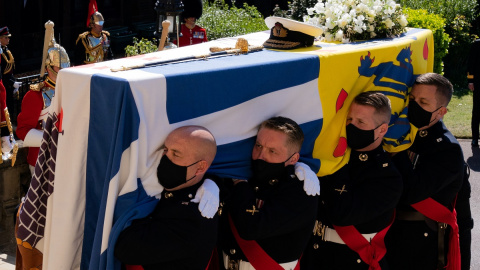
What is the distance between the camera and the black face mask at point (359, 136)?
13.7 ft

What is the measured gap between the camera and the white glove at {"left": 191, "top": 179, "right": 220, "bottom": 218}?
130 inches

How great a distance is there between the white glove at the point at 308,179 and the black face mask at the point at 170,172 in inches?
26.6

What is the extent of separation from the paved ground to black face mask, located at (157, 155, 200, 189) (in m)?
2.68

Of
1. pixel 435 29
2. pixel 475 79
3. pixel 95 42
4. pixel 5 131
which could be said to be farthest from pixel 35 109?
pixel 435 29

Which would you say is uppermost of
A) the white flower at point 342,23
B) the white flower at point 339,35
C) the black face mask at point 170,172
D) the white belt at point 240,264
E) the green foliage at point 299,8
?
the white flower at point 342,23

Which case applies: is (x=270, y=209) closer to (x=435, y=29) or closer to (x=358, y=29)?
(x=358, y=29)

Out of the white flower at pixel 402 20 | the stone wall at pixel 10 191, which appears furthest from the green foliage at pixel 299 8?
the white flower at pixel 402 20

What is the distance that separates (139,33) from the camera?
14172 millimetres

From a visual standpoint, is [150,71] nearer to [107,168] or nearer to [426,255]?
[107,168]

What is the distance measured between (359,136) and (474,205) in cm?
384

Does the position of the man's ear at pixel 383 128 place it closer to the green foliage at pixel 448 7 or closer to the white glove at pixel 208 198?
the white glove at pixel 208 198

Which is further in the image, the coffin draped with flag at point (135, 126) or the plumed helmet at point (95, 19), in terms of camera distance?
the plumed helmet at point (95, 19)

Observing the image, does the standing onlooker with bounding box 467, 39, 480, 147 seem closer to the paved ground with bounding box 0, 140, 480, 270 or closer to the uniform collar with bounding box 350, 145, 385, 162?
the paved ground with bounding box 0, 140, 480, 270

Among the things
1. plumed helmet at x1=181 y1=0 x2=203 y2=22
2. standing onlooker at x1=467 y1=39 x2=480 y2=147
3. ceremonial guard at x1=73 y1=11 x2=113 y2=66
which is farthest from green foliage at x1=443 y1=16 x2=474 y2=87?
→ ceremonial guard at x1=73 y1=11 x2=113 y2=66
